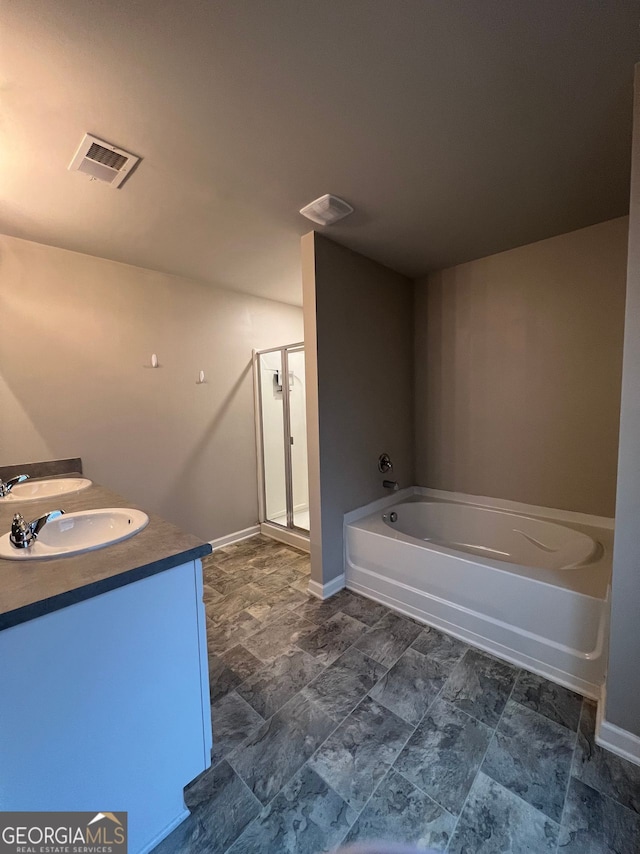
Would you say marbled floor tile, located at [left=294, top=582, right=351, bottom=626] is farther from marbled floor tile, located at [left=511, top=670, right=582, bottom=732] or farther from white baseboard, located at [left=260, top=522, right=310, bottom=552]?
marbled floor tile, located at [left=511, top=670, right=582, bottom=732]

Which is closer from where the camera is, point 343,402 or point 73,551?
point 73,551

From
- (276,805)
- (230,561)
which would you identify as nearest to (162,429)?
(230,561)

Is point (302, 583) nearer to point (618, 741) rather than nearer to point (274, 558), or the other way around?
point (274, 558)

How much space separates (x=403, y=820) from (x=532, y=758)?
54 cm

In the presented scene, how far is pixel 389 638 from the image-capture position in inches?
74.0

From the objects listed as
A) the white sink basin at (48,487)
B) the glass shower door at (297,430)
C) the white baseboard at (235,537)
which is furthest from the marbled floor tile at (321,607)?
the white sink basin at (48,487)

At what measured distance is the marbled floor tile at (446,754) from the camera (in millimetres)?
1131

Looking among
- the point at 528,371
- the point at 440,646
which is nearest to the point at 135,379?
the point at 440,646

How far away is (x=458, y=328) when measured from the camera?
9.04ft

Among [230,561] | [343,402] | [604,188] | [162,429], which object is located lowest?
[230,561]

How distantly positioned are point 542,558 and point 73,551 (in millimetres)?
2626

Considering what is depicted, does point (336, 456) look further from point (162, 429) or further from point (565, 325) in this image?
point (565, 325)

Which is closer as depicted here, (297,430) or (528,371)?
(528,371)
